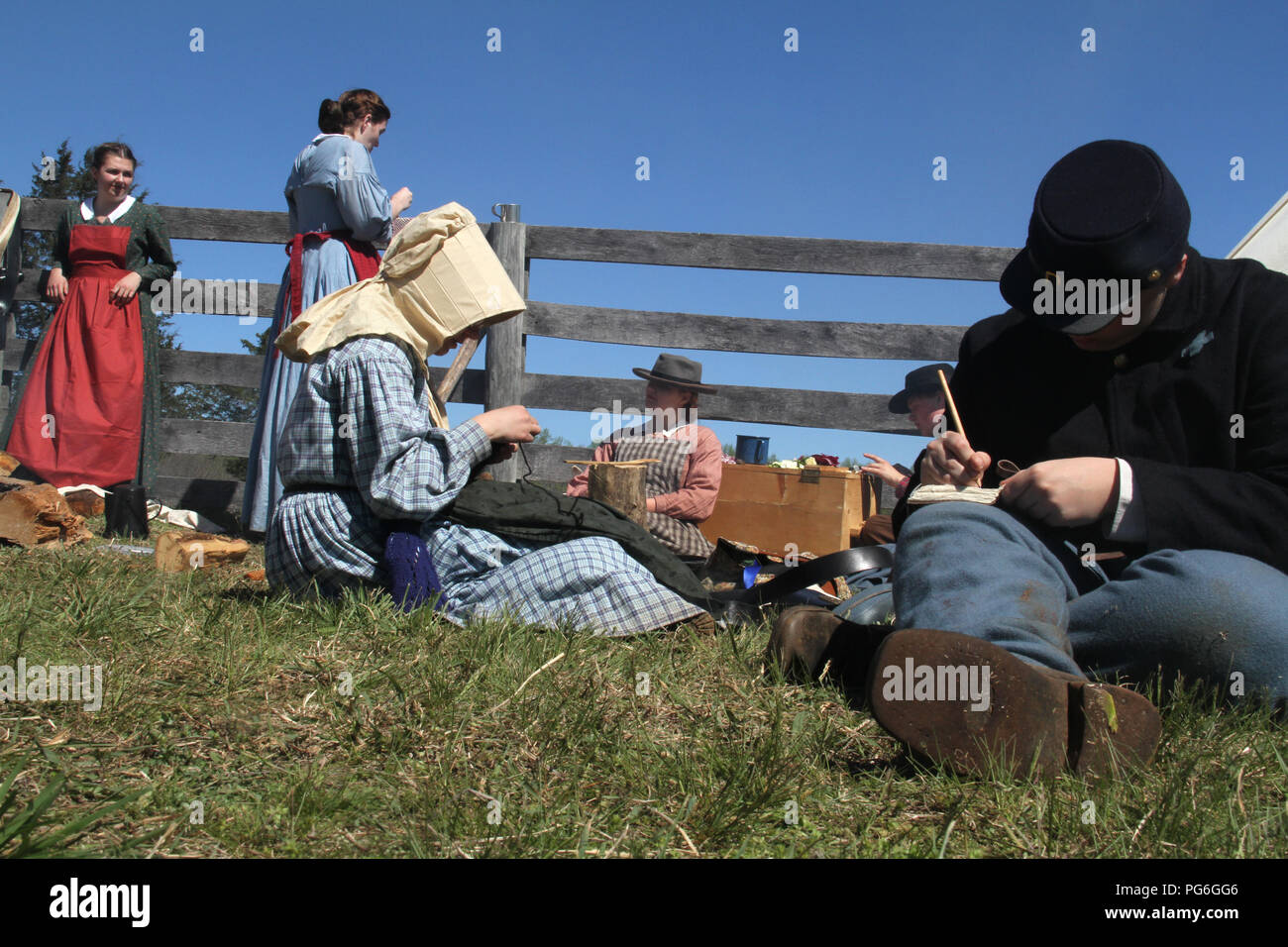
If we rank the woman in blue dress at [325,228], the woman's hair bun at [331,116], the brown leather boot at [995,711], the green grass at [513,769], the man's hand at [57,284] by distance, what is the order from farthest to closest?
1. the man's hand at [57,284]
2. the woman's hair bun at [331,116]
3. the woman in blue dress at [325,228]
4. the brown leather boot at [995,711]
5. the green grass at [513,769]

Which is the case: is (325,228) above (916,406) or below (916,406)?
above

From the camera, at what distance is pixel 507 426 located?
314 centimetres

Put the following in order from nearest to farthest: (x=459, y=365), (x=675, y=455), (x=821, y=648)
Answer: (x=821, y=648)
(x=459, y=365)
(x=675, y=455)

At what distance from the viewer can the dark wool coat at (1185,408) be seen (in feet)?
6.75

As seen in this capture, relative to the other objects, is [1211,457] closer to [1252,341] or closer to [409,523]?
[1252,341]

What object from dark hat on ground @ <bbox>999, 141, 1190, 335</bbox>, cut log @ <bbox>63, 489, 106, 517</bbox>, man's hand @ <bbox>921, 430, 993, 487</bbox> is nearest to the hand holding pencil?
man's hand @ <bbox>921, 430, 993, 487</bbox>

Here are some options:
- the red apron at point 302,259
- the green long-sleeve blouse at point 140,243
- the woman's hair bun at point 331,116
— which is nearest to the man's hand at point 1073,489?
the red apron at point 302,259

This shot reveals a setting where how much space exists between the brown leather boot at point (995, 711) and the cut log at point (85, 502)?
19.8 ft

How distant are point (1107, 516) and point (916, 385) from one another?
12.8 ft

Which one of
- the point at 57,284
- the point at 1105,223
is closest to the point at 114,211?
→ the point at 57,284

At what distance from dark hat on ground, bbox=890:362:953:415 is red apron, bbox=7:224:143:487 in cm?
516

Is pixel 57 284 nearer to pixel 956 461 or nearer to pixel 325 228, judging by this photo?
pixel 325 228

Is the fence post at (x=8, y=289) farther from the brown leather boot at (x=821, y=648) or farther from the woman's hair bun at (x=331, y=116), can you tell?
the brown leather boot at (x=821, y=648)
